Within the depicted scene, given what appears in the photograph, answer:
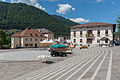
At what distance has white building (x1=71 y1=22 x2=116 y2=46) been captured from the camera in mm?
37094

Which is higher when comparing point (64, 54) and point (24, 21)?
point (24, 21)

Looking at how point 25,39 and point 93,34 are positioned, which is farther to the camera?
point 25,39

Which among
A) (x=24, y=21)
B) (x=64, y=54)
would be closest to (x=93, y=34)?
(x=64, y=54)

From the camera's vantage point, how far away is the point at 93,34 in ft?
132

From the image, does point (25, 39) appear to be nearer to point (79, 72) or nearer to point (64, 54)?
point (64, 54)

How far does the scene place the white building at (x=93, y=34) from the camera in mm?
37094

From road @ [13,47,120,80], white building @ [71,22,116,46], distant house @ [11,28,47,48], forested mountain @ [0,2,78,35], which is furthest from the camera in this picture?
forested mountain @ [0,2,78,35]

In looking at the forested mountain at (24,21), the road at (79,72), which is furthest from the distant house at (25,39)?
the forested mountain at (24,21)

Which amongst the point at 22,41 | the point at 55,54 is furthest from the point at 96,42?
the point at 22,41

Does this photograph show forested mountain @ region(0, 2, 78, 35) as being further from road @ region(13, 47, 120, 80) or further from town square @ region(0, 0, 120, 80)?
road @ region(13, 47, 120, 80)

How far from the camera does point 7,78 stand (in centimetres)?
635

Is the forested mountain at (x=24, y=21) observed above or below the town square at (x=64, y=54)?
above

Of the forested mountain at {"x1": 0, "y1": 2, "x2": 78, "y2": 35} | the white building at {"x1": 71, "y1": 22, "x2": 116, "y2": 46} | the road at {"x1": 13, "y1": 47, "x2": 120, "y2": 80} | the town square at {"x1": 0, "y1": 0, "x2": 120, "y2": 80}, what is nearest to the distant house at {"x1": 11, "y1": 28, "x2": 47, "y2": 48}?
the town square at {"x1": 0, "y1": 0, "x2": 120, "y2": 80}

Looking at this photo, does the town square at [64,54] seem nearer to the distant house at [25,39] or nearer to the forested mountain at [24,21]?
the distant house at [25,39]
